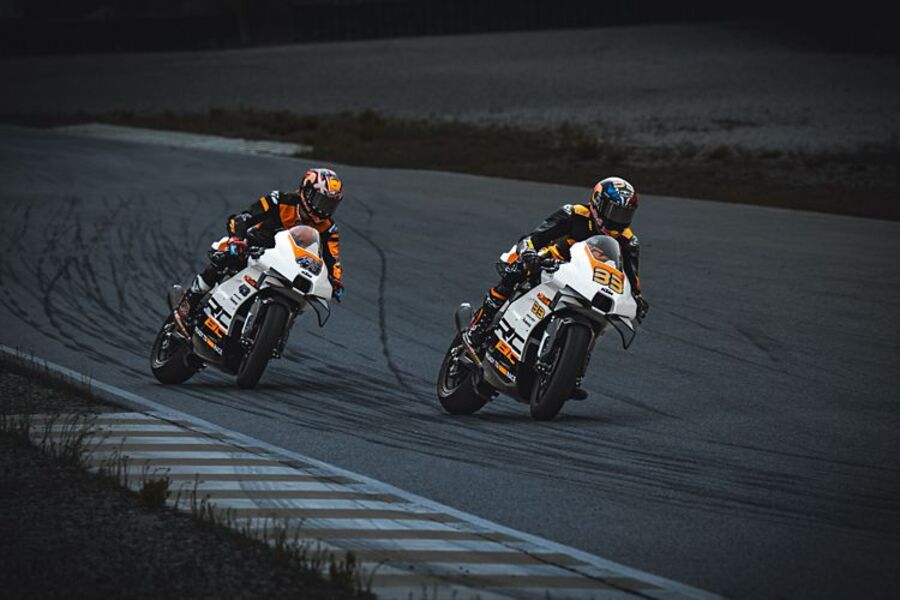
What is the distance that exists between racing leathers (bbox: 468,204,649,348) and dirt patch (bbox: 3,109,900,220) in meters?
14.6

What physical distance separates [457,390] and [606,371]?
261 centimetres

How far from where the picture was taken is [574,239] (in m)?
10.8

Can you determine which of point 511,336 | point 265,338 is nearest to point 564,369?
point 511,336

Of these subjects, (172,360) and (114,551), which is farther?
(172,360)

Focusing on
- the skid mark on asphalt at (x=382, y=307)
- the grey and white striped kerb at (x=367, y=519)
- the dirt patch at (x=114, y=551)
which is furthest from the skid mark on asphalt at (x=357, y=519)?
the skid mark on asphalt at (x=382, y=307)

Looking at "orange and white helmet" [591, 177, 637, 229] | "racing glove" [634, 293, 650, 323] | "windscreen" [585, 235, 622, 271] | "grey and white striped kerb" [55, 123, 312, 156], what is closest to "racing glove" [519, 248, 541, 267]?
"windscreen" [585, 235, 622, 271]

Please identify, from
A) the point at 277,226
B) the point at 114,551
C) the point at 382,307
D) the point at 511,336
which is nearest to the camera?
the point at 114,551

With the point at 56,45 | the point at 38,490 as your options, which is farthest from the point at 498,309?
the point at 56,45

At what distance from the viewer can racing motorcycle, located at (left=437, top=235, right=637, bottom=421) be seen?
998cm

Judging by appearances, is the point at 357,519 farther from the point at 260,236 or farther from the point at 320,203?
the point at 260,236

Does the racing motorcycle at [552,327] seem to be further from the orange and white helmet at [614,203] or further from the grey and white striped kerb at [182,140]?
the grey and white striped kerb at [182,140]

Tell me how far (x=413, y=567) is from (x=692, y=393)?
A: 5.81m

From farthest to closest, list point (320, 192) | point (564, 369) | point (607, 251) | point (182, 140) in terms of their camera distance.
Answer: point (182, 140) < point (320, 192) < point (607, 251) < point (564, 369)

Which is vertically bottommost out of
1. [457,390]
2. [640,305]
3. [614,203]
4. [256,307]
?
[457,390]
